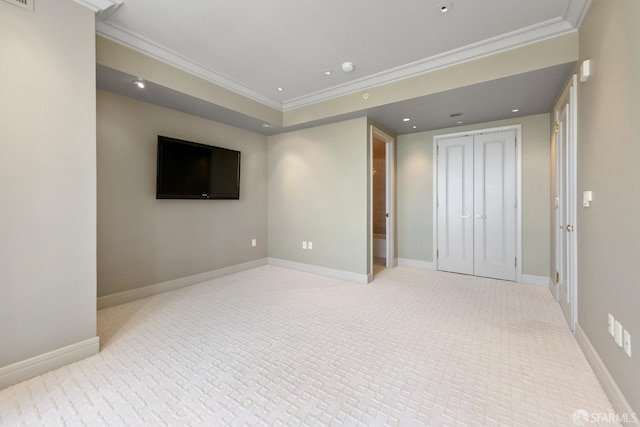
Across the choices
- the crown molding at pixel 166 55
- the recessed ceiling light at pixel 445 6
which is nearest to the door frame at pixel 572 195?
the recessed ceiling light at pixel 445 6

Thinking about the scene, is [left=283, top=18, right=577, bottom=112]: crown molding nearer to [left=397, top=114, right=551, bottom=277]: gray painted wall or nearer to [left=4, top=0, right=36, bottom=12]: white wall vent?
[left=397, top=114, right=551, bottom=277]: gray painted wall

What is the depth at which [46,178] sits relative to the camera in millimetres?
1930

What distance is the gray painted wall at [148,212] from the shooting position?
3.12 meters

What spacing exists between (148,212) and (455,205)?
467 centimetres

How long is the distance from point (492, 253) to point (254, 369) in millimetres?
4031

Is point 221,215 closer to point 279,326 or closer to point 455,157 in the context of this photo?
point 279,326

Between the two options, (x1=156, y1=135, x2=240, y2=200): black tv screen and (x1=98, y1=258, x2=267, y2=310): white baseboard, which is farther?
(x1=156, y1=135, x2=240, y2=200): black tv screen

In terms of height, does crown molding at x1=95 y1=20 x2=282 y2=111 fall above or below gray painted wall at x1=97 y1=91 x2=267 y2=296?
above

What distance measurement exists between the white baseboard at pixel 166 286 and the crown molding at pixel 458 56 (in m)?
3.04

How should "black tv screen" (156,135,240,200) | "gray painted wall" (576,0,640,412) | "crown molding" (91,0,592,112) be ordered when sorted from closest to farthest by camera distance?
"gray painted wall" (576,0,640,412)
"crown molding" (91,0,592,112)
"black tv screen" (156,135,240,200)

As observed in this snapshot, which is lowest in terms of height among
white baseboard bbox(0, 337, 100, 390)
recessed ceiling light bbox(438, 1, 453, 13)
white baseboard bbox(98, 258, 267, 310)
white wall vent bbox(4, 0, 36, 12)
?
white baseboard bbox(0, 337, 100, 390)

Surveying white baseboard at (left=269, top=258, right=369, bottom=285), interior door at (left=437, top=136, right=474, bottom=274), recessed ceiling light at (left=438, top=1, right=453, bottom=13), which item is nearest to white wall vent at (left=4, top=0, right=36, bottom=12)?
recessed ceiling light at (left=438, top=1, right=453, bottom=13)

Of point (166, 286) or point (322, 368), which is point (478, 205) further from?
point (166, 286)

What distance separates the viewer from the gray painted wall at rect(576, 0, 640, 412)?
1379 millimetres
